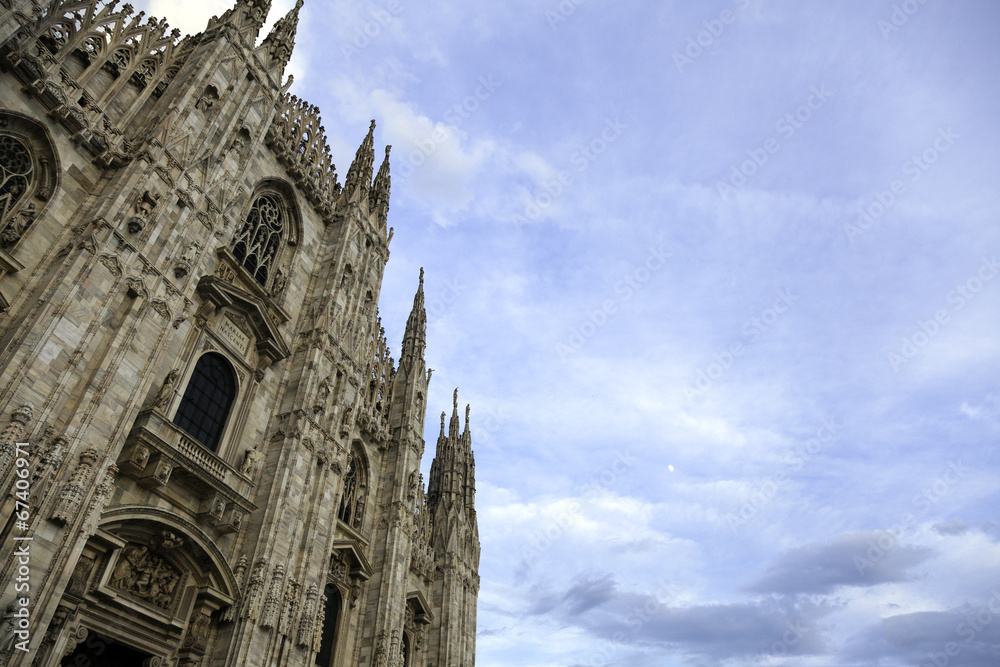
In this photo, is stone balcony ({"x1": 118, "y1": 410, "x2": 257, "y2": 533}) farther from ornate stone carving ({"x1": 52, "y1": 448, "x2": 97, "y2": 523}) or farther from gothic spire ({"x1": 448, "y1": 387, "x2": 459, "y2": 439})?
gothic spire ({"x1": 448, "y1": 387, "x2": 459, "y2": 439})

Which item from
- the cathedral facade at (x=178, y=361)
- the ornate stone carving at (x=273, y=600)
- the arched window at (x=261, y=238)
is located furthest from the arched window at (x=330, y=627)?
the arched window at (x=261, y=238)

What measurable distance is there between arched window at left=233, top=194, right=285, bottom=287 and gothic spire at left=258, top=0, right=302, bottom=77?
4.58m

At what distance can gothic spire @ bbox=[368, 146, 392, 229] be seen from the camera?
29.3 m

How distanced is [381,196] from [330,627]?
60.6 feet

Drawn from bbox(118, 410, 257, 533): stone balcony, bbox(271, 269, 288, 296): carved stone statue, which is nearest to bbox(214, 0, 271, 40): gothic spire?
bbox(271, 269, 288, 296): carved stone statue

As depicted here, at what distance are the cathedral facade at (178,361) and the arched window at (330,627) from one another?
0.08 metres

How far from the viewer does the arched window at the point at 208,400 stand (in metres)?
17.4

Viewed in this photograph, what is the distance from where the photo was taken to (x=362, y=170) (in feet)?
93.5

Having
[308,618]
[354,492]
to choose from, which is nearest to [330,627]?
[308,618]

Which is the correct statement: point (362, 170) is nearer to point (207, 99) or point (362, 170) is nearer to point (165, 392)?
point (207, 99)

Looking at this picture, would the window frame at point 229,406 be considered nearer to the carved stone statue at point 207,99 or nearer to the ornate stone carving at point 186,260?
the ornate stone carving at point 186,260

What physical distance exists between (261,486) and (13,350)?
8098 millimetres

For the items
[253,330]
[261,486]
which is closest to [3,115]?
[253,330]

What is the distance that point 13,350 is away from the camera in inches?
479
